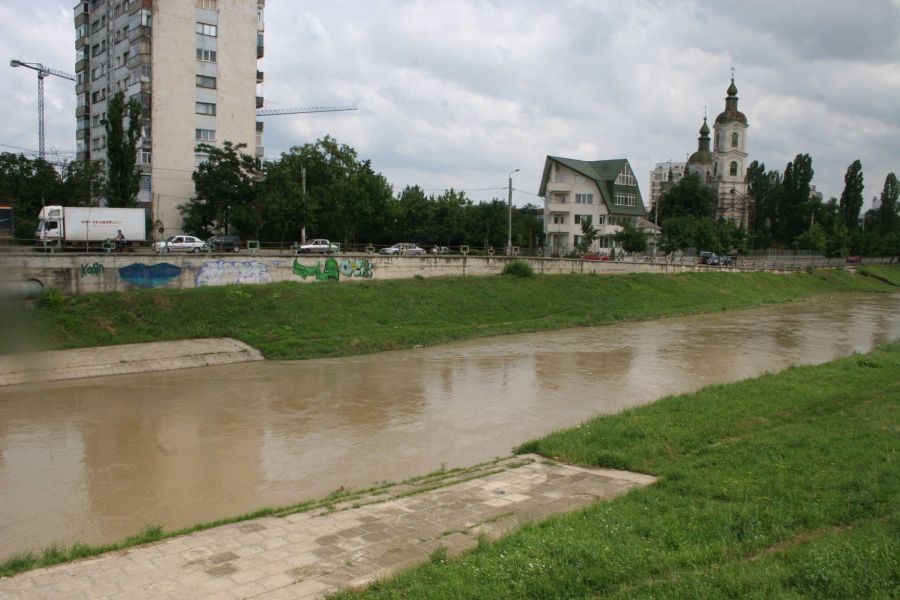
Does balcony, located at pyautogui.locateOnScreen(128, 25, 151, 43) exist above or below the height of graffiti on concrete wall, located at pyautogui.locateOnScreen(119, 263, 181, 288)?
above

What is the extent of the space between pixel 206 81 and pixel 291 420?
2041 inches

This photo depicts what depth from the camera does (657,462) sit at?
12.0 metres

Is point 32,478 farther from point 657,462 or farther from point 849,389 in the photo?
point 849,389

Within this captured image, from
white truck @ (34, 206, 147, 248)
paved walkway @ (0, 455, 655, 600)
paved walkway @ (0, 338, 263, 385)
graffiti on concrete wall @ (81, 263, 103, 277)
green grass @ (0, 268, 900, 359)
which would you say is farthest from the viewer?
white truck @ (34, 206, 147, 248)

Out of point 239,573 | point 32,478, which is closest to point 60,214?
point 32,478

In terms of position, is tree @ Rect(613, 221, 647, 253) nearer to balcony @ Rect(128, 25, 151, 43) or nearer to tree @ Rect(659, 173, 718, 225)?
tree @ Rect(659, 173, 718, 225)

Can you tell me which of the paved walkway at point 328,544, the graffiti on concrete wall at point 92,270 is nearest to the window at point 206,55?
the graffiti on concrete wall at point 92,270

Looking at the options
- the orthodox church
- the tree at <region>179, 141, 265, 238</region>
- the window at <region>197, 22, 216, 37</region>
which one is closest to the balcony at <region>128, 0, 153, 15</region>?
the window at <region>197, 22, 216, 37</region>

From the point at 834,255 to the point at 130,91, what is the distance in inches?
3489

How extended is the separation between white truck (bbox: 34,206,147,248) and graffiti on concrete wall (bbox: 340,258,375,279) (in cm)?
1250

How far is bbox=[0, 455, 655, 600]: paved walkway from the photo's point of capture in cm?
757

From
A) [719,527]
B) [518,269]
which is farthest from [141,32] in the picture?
[719,527]

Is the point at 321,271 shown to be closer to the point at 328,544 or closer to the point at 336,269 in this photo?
the point at 336,269

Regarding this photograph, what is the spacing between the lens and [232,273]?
36.3m
